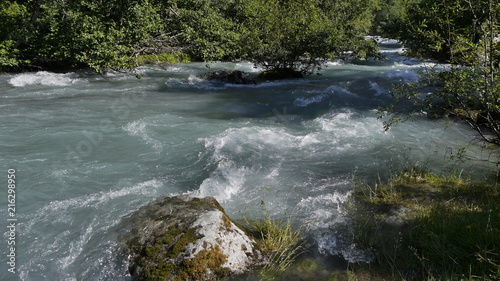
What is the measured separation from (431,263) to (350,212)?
5.26ft

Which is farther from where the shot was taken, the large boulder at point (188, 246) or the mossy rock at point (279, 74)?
the mossy rock at point (279, 74)

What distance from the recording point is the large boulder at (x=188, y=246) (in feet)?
12.0

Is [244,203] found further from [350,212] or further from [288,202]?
[350,212]

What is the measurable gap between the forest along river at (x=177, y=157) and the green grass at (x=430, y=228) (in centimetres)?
41

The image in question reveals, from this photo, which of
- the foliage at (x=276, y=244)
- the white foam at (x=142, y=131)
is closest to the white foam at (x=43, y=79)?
the white foam at (x=142, y=131)

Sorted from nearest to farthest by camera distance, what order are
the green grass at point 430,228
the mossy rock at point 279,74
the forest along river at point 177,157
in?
the green grass at point 430,228 < the forest along river at point 177,157 < the mossy rock at point 279,74

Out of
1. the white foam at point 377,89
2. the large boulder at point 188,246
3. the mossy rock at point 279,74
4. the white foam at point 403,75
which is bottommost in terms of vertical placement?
the white foam at point 403,75

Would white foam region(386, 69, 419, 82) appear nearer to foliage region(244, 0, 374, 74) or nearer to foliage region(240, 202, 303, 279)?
foliage region(244, 0, 374, 74)

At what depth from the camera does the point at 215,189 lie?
600 centimetres

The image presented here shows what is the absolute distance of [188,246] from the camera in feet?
12.6

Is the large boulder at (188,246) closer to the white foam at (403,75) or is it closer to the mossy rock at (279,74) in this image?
the mossy rock at (279,74)

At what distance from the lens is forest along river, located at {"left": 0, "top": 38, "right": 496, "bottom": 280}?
4.55 metres

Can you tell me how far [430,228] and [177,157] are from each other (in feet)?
17.7

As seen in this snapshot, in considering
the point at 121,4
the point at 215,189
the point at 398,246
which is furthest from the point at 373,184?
the point at 121,4
